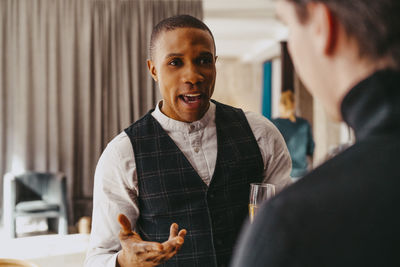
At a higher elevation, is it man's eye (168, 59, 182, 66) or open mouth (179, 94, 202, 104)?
man's eye (168, 59, 182, 66)

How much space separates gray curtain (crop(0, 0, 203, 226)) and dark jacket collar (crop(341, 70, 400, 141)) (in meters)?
4.84

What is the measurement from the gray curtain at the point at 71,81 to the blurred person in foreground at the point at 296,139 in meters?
1.94

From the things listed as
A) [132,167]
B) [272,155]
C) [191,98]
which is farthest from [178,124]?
[272,155]

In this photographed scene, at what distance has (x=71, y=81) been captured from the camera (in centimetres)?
490

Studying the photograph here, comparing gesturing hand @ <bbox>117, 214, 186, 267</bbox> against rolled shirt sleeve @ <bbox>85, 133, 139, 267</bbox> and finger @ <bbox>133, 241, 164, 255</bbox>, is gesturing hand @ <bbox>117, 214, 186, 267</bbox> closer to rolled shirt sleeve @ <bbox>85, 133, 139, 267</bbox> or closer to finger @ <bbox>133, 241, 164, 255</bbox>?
finger @ <bbox>133, 241, 164, 255</bbox>

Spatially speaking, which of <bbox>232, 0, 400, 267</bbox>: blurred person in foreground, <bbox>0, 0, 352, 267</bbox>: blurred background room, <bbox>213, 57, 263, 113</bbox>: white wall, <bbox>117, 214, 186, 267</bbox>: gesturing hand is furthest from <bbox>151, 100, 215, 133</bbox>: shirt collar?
<bbox>213, 57, 263, 113</bbox>: white wall

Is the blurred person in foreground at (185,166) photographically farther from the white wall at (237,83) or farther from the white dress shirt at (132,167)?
the white wall at (237,83)

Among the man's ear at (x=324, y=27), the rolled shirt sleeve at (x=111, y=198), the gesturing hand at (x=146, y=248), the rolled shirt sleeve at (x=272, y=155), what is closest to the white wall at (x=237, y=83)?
the rolled shirt sleeve at (x=272, y=155)

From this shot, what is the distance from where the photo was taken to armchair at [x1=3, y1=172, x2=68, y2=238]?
13.2 feet

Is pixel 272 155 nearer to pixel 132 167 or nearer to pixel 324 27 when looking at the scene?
pixel 132 167

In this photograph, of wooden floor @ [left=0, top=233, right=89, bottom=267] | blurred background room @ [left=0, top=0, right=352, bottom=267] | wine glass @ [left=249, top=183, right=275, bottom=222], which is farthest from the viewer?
blurred background room @ [left=0, top=0, right=352, bottom=267]

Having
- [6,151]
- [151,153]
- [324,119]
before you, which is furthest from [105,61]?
[151,153]

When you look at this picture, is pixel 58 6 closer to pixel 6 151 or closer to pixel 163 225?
pixel 6 151

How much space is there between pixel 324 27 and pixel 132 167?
0.82 metres
